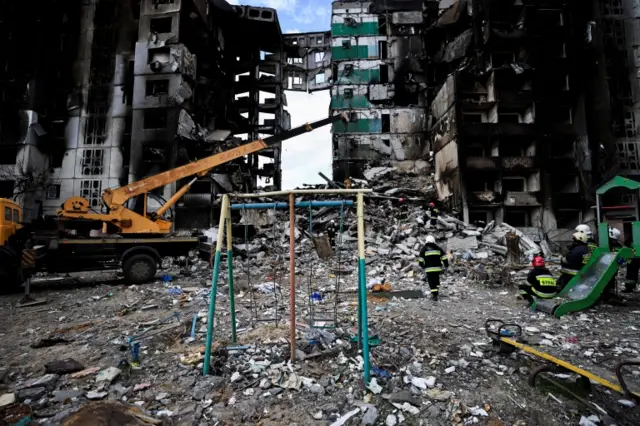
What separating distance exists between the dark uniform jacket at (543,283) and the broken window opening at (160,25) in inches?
1106

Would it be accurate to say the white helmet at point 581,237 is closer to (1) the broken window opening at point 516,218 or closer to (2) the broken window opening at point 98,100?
(1) the broken window opening at point 516,218

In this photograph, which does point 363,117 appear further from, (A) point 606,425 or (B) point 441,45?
(A) point 606,425

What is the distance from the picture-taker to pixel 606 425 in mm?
2795

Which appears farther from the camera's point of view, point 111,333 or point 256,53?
point 256,53

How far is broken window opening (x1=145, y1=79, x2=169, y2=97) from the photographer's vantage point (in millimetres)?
23703

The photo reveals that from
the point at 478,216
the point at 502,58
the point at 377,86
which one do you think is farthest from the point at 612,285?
the point at 377,86

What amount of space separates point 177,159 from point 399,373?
74.7ft

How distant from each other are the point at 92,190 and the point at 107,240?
1758cm

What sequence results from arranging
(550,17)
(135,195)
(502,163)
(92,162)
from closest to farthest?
(135,195)
(502,163)
(92,162)
(550,17)

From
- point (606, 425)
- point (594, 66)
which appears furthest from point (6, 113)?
point (594, 66)

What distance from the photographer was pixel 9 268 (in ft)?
28.8

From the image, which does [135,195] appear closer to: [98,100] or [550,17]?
[98,100]

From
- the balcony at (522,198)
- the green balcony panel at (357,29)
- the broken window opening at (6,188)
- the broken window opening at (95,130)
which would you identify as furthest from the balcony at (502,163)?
the broken window opening at (6,188)

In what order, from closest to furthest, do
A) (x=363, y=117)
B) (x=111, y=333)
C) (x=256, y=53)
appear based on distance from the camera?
(x=111, y=333)
(x=363, y=117)
(x=256, y=53)
